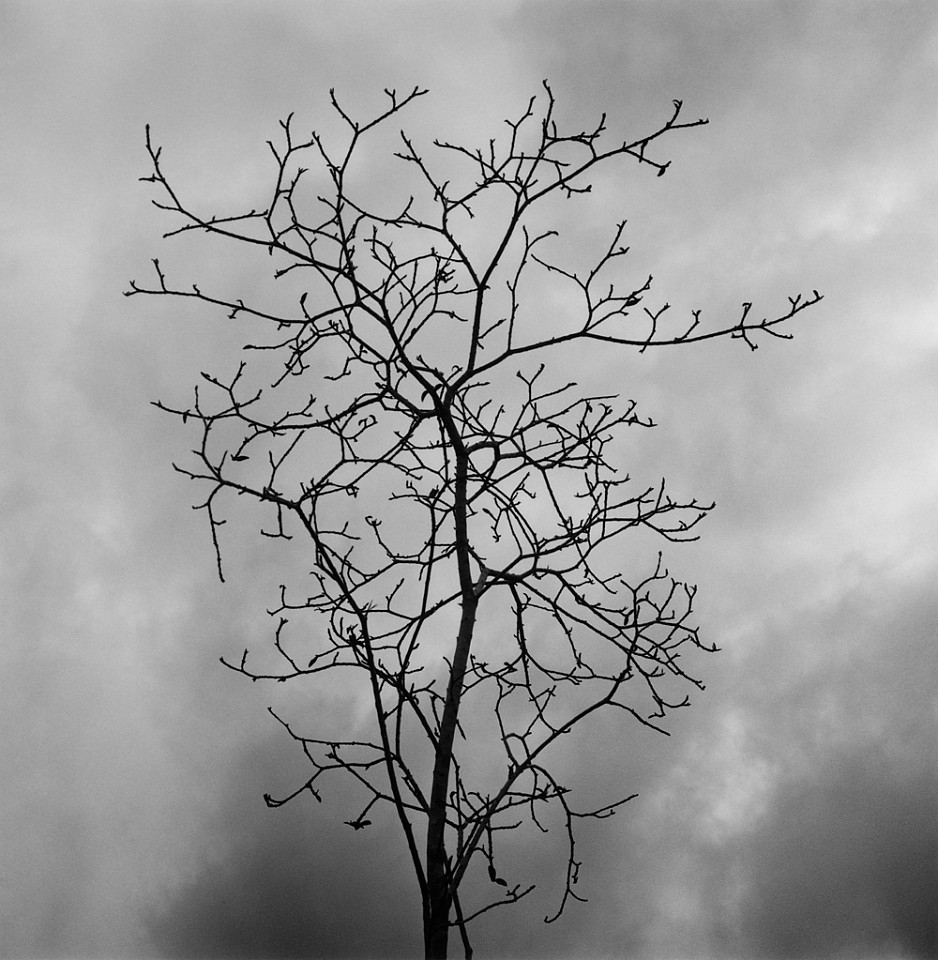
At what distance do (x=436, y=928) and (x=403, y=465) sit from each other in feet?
6.72

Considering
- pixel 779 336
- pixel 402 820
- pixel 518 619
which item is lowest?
pixel 402 820

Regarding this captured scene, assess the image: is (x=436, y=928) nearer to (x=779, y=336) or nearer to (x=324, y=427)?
(x=324, y=427)

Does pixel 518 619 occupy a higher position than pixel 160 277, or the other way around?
pixel 160 277

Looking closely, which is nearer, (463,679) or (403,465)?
(463,679)

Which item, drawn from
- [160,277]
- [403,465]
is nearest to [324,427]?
[403,465]

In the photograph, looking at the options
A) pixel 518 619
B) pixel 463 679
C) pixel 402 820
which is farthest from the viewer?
pixel 518 619

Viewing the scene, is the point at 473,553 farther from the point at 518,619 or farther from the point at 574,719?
the point at 574,719

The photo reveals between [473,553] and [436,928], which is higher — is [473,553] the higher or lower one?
the higher one

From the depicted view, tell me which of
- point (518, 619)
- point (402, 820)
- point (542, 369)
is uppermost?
point (542, 369)

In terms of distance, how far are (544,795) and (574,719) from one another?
354 millimetres

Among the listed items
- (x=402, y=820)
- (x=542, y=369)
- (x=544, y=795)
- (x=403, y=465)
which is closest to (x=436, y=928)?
(x=402, y=820)

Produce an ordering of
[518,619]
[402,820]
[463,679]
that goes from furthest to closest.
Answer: [518,619], [463,679], [402,820]

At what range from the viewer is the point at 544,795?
4523mm

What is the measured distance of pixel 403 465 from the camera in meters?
5.05
